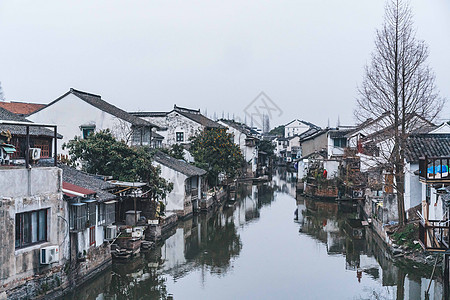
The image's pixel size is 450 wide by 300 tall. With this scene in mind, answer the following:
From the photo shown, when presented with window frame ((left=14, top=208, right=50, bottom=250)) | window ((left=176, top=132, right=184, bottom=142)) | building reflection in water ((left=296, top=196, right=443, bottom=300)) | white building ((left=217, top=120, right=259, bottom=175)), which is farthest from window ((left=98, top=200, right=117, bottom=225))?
white building ((left=217, top=120, right=259, bottom=175))

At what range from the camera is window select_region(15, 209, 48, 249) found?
32.1 feet

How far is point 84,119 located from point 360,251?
15.8 m

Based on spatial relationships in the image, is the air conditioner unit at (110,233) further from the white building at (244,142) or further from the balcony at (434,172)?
the white building at (244,142)

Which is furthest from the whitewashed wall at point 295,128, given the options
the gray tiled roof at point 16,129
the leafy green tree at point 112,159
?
the gray tiled roof at point 16,129

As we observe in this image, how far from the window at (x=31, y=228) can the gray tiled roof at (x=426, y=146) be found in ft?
42.8

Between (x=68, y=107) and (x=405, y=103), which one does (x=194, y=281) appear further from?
(x=68, y=107)

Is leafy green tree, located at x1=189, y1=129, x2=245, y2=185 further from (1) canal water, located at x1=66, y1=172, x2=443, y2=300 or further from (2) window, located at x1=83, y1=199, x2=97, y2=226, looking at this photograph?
(2) window, located at x1=83, y1=199, x2=97, y2=226

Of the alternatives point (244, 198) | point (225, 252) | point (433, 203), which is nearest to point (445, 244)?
point (433, 203)

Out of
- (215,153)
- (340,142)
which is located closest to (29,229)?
(215,153)

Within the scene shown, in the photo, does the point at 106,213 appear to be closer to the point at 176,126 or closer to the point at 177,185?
the point at 177,185

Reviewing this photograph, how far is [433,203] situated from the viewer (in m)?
14.1

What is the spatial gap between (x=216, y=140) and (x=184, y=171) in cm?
727

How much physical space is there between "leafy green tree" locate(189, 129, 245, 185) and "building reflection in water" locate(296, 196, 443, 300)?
5.83 m

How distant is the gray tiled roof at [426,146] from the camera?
16812 millimetres
